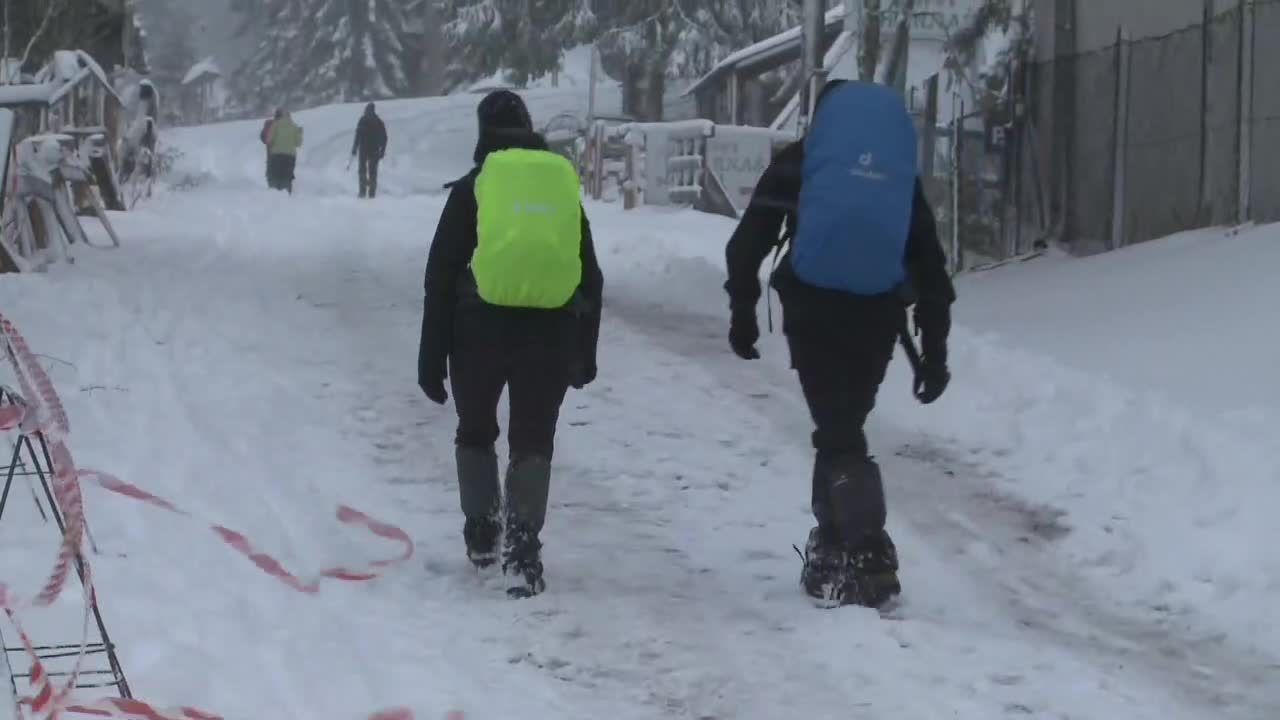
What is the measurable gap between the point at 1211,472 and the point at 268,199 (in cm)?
2319

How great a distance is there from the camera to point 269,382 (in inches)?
396

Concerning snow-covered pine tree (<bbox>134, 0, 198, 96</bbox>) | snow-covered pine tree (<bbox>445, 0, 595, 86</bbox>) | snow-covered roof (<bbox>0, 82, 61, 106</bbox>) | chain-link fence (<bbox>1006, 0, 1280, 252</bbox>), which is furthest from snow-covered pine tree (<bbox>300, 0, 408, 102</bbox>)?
chain-link fence (<bbox>1006, 0, 1280, 252</bbox>)

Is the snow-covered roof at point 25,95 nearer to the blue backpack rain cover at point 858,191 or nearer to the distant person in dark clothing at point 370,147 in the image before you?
the blue backpack rain cover at point 858,191

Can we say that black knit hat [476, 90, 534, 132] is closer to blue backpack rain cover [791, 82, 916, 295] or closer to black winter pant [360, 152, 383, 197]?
blue backpack rain cover [791, 82, 916, 295]

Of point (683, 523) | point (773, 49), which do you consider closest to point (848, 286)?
point (683, 523)

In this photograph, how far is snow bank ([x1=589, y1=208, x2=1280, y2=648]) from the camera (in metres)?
6.65

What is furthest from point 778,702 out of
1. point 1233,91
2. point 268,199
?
point 268,199

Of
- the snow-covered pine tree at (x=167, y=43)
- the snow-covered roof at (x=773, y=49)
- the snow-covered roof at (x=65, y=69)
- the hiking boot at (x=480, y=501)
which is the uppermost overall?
the snow-covered pine tree at (x=167, y=43)

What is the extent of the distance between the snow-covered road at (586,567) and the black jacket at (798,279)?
0.96 metres

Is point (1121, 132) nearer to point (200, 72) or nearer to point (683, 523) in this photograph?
point (683, 523)

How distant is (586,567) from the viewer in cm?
657

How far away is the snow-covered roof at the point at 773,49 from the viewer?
35.6 metres

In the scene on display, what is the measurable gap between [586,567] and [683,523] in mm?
820

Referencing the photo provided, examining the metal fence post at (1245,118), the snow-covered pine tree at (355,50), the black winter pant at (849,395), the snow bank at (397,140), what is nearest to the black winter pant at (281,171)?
the snow bank at (397,140)
